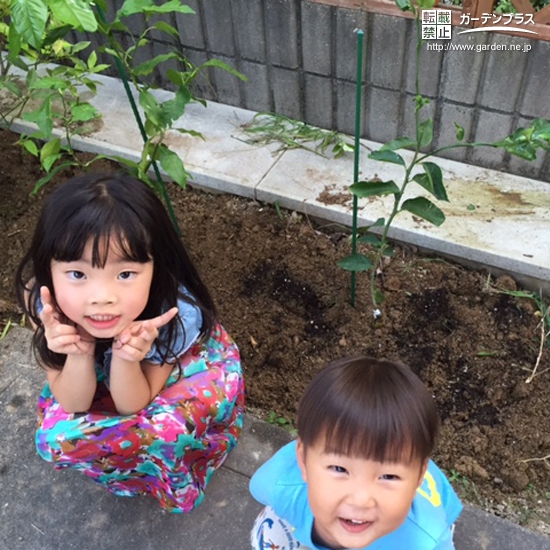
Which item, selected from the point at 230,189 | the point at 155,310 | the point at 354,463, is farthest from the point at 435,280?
the point at 354,463

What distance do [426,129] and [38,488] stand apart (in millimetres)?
1617

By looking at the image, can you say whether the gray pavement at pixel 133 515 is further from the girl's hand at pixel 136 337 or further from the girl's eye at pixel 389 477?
the girl's eye at pixel 389 477

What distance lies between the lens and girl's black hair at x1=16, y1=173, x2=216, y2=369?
1.41 m

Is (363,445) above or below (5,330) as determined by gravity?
above

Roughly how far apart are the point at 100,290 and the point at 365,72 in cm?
170

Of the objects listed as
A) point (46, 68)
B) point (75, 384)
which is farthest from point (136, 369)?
point (46, 68)

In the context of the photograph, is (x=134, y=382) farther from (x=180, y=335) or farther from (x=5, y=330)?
(x=5, y=330)

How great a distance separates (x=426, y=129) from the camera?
186 cm

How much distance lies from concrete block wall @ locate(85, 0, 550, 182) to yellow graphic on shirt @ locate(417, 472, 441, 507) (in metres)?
1.61

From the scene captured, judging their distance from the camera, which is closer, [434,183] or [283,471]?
[283,471]

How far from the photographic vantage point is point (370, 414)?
114cm

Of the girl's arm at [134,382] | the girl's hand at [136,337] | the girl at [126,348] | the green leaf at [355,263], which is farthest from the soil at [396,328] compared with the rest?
the girl's hand at [136,337]

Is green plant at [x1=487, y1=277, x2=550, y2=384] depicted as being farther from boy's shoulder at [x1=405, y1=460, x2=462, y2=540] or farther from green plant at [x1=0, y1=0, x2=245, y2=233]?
green plant at [x1=0, y1=0, x2=245, y2=233]

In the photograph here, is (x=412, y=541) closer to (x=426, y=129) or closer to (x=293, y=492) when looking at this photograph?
(x=293, y=492)
